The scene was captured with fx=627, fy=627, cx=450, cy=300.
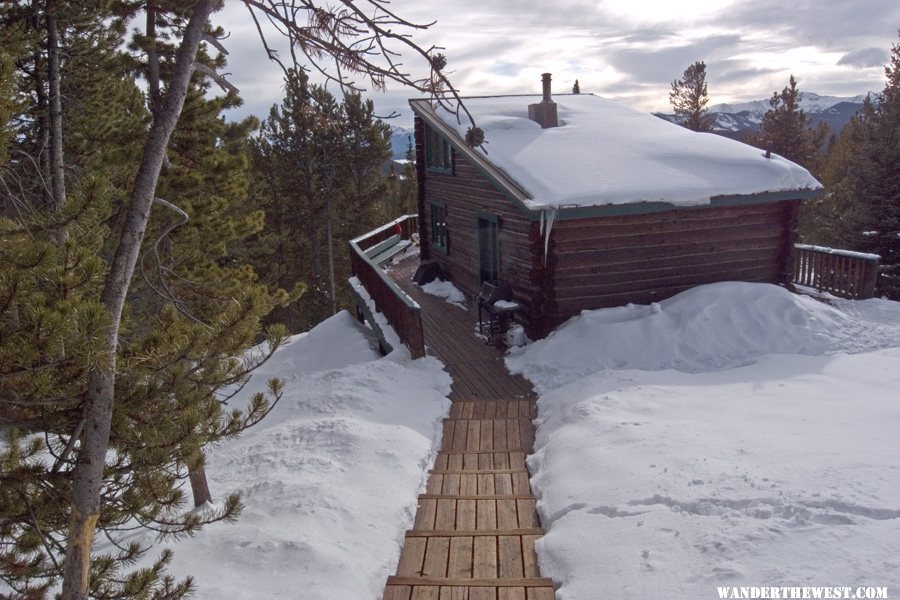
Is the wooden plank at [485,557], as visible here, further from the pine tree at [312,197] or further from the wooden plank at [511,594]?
the pine tree at [312,197]

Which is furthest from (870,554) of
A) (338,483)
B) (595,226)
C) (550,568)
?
(595,226)

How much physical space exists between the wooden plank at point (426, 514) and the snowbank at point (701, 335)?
369cm

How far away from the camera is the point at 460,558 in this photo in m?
5.26

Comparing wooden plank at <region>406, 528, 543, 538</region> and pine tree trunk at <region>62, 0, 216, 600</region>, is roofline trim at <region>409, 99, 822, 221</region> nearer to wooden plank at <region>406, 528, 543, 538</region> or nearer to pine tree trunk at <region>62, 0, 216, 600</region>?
wooden plank at <region>406, 528, 543, 538</region>

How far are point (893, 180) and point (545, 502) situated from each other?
21.6 meters

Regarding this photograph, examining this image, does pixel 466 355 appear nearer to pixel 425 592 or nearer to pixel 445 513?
pixel 445 513

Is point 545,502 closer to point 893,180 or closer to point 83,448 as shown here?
point 83,448

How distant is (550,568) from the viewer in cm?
500

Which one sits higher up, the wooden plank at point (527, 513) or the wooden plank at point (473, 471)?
the wooden plank at point (527, 513)

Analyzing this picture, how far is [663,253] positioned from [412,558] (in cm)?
842

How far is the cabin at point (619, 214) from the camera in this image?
1108 centimetres

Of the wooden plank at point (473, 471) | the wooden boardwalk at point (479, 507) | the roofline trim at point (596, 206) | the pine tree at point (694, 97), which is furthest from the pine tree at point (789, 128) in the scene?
the wooden plank at point (473, 471)

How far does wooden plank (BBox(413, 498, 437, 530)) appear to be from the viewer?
596 centimetres

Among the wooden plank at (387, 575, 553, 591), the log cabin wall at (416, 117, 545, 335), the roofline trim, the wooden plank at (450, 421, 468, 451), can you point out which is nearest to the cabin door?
the log cabin wall at (416, 117, 545, 335)
